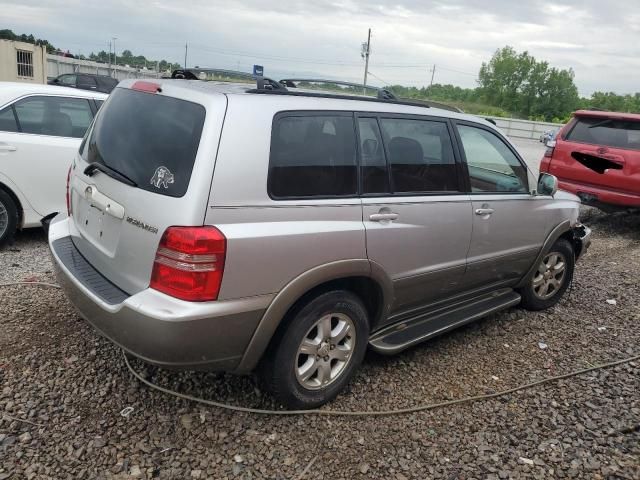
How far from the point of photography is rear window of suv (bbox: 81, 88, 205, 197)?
2.62m

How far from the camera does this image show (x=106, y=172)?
9.77 feet

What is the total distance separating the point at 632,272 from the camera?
6.31m

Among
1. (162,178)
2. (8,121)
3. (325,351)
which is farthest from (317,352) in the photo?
(8,121)

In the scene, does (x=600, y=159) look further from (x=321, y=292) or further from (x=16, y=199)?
(x=16, y=199)

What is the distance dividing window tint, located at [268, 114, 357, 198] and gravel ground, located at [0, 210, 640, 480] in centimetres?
129

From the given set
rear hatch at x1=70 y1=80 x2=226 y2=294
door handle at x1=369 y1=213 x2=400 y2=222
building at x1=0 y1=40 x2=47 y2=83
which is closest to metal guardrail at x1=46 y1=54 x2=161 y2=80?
building at x1=0 y1=40 x2=47 y2=83

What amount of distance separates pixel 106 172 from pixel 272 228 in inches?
40.1

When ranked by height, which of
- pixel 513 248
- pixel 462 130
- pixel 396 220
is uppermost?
pixel 462 130

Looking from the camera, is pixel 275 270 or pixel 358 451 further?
pixel 358 451

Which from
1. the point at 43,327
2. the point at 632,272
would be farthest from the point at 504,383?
the point at 632,272

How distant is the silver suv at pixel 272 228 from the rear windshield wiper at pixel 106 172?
0.05ft

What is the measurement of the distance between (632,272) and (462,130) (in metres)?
3.71

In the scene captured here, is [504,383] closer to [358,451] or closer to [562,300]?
[358,451]

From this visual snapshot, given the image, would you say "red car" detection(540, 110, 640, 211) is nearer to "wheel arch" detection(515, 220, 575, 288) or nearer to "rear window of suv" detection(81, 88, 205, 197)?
"wheel arch" detection(515, 220, 575, 288)
